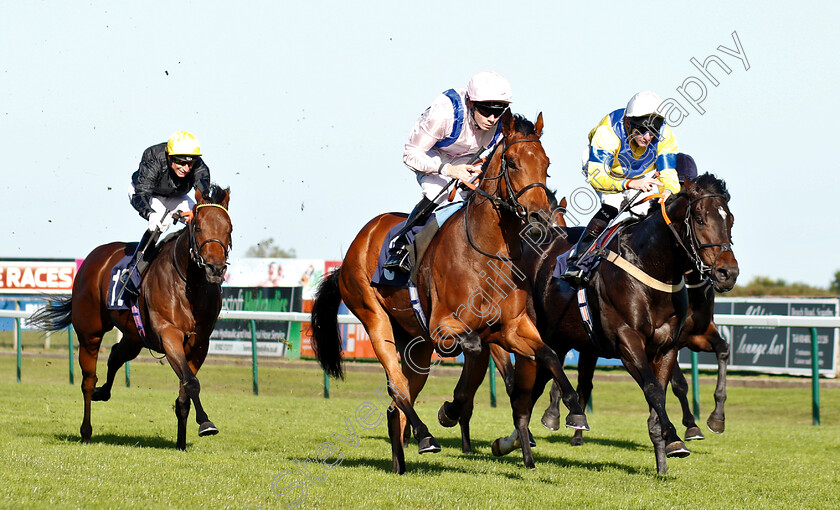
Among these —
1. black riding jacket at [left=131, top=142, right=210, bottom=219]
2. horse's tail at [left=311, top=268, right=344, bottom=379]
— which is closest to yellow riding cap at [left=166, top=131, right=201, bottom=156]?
black riding jacket at [left=131, top=142, right=210, bottom=219]

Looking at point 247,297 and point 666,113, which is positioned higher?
point 666,113

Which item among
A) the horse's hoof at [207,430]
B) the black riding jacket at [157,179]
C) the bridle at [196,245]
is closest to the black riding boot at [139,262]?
the black riding jacket at [157,179]

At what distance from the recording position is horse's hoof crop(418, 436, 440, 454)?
17.0 feet

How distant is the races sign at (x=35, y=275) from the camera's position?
93.0 feet

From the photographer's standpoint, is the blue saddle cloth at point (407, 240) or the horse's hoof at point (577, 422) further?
the blue saddle cloth at point (407, 240)

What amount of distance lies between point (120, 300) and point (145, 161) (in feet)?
3.65

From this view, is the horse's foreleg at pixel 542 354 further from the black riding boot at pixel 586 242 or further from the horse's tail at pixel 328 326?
the horse's tail at pixel 328 326

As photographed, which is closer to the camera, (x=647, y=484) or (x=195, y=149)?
(x=647, y=484)

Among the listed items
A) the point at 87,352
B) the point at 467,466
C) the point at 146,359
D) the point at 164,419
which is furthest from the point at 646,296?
the point at 146,359

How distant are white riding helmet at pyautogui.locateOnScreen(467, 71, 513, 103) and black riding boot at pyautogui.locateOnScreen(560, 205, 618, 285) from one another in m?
1.52

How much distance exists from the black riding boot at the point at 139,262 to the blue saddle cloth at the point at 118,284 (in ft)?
0.13

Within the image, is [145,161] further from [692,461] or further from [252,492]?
[692,461]

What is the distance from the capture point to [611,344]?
6332mm

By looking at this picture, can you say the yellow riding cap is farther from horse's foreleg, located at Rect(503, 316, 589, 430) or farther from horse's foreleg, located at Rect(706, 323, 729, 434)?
horse's foreleg, located at Rect(706, 323, 729, 434)
